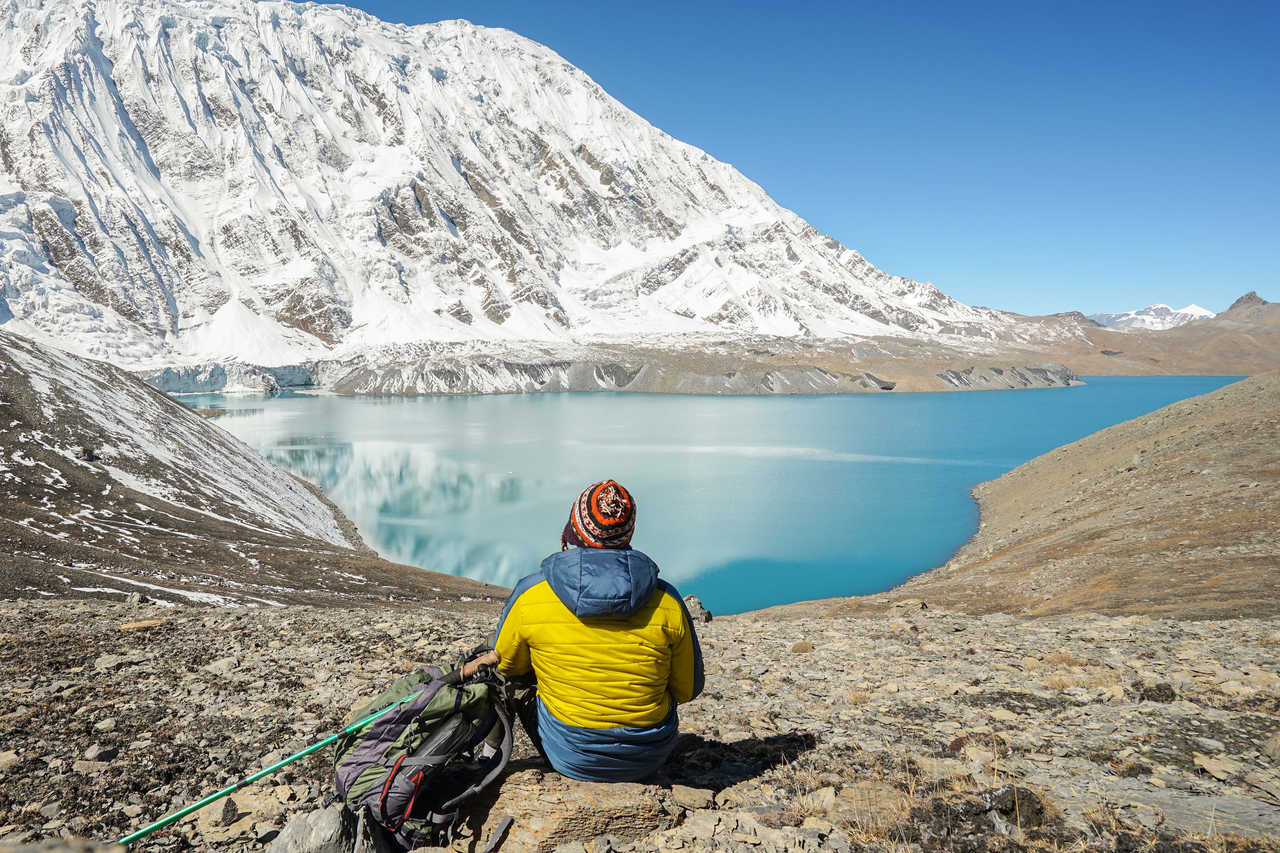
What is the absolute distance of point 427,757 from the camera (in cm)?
376

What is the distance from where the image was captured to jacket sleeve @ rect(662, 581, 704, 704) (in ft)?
12.7

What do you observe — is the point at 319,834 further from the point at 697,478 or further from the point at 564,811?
the point at 697,478

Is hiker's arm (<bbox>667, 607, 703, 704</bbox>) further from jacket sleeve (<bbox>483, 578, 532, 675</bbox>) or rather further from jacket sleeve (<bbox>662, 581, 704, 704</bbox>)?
jacket sleeve (<bbox>483, 578, 532, 675</bbox>)

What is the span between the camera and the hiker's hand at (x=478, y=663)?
3.95 metres

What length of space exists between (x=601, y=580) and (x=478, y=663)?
1012 mm

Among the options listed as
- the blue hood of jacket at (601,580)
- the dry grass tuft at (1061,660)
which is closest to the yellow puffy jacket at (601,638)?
the blue hood of jacket at (601,580)

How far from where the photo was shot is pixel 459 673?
401 centimetres

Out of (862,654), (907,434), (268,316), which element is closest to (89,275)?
(268,316)

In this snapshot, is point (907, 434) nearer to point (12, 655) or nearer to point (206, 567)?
point (206, 567)

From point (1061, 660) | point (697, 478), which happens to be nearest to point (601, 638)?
point (1061, 660)

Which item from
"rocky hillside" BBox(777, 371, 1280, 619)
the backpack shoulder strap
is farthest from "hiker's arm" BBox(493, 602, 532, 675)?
"rocky hillside" BBox(777, 371, 1280, 619)

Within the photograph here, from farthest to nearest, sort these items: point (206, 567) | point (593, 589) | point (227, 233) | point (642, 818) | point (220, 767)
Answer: point (227, 233) < point (206, 567) < point (220, 767) < point (642, 818) < point (593, 589)

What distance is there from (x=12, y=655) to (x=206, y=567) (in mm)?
9427

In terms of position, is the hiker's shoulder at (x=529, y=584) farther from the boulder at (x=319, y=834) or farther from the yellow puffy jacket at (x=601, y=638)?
the boulder at (x=319, y=834)
